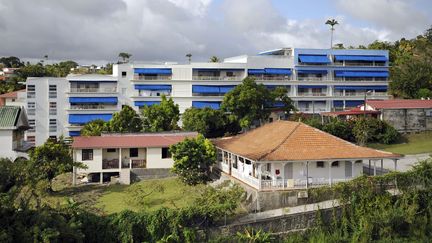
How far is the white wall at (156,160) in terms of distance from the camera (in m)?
36.6

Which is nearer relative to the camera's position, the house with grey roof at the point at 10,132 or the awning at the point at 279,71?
the house with grey roof at the point at 10,132

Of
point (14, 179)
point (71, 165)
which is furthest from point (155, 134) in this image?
point (14, 179)

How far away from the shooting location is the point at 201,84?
196 feet

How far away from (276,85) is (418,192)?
36.2 m

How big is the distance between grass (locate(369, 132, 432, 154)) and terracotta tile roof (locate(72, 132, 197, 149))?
18.7 meters

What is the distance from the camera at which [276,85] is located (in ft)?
202

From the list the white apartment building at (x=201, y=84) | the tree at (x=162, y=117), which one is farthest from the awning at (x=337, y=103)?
the tree at (x=162, y=117)

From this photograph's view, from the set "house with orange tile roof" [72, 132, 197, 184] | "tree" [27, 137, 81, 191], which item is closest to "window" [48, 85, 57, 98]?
"house with orange tile roof" [72, 132, 197, 184]

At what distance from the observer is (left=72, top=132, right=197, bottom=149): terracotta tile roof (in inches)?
1415

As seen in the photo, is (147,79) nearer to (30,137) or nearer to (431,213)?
(30,137)

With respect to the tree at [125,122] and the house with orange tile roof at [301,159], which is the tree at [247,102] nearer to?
the tree at [125,122]

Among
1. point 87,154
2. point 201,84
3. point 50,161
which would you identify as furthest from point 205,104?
point 50,161

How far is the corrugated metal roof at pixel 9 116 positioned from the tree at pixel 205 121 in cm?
1685

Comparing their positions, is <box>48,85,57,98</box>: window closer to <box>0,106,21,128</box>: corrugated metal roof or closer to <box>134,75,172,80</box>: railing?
<box>134,75,172,80</box>: railing
